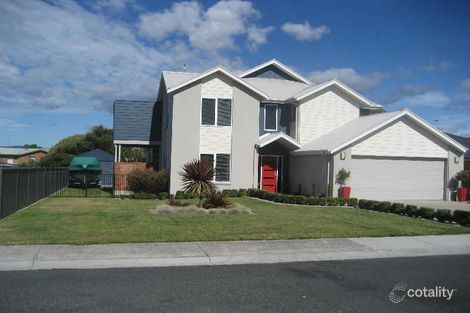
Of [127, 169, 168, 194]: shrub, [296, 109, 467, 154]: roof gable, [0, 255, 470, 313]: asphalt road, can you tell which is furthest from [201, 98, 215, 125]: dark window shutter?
[0, 255, 470, 313]: asphalt road

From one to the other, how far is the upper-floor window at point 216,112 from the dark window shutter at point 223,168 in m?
1.82

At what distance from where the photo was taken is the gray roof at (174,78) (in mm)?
26006

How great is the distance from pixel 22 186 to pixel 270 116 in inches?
593

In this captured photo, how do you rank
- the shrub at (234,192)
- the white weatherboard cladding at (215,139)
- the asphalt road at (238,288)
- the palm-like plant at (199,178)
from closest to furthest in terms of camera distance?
1. the asphalt road at (238,288)
2. the palm-like plant at (199,178)
3. the shrub at (234,192)
4. the white weatherboard cladding at (215,139)

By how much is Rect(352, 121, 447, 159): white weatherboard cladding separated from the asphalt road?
15077mm

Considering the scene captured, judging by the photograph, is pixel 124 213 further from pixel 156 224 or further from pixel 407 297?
pixel 407 297

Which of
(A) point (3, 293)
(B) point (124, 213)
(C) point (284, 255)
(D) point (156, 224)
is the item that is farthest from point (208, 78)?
(A) point (3, 293)

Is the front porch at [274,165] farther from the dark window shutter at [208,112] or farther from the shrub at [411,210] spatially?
the shrub at [411,210]

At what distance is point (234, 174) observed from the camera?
26.0m

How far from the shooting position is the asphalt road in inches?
263

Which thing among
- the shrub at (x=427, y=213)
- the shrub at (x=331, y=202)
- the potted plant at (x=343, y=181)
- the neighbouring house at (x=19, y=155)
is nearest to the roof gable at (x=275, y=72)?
the potted plant at (x=343, y=181)

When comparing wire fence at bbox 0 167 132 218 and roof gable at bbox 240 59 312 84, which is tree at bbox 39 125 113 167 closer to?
wire fence at bbox 0 167 132 218

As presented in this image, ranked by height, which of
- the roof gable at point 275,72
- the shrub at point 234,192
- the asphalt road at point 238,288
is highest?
the roof gable at point 275,72

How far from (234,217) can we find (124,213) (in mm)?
3955
